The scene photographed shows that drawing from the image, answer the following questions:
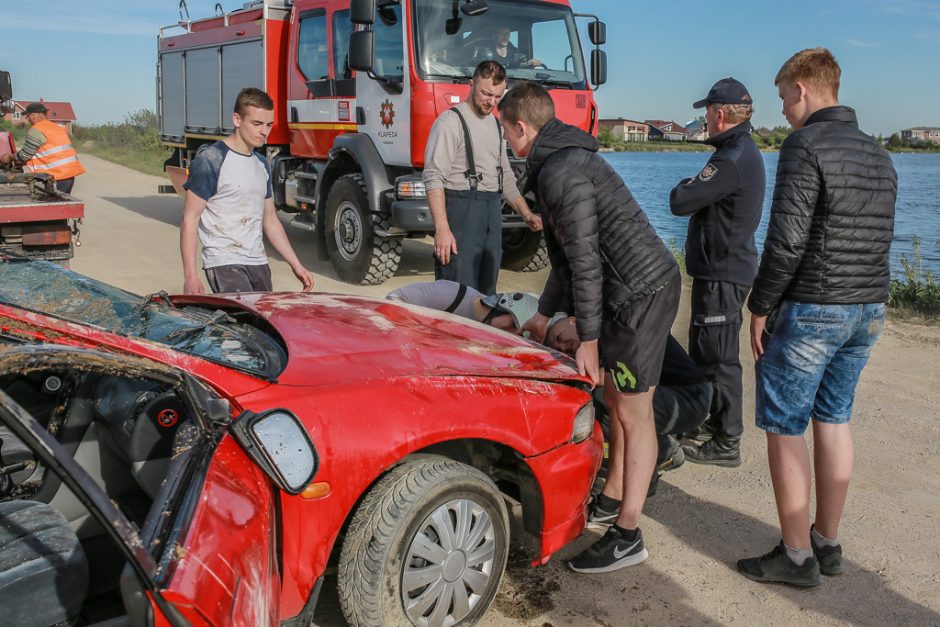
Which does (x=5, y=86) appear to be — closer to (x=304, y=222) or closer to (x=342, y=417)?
(x=304, y=222)

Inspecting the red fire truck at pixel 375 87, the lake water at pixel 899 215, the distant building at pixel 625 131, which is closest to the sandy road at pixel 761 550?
the red fire truck at pixel 375 87

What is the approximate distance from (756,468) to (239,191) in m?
3.13

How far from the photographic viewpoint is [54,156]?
10742 millimetres

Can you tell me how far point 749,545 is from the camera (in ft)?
12.3

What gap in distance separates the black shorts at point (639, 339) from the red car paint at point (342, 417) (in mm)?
225

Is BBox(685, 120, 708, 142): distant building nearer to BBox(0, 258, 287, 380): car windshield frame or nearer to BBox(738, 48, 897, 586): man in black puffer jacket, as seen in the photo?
BBox(738, 48, 897, 586): man in black puffer jacket

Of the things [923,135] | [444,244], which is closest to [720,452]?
[444,244]

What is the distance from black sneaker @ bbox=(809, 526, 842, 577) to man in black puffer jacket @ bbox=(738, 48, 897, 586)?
0.01 m

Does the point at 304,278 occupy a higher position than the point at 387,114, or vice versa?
the point at 387,114

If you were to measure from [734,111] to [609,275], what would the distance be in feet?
4.88

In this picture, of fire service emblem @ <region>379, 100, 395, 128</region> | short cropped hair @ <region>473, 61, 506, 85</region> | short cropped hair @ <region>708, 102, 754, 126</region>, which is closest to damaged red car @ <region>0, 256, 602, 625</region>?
short cropped hair @ <region>708, 102, 754, 126</region>

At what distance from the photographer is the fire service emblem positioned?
834 centimetres

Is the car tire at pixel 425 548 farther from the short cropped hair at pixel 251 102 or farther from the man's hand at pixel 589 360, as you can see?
the short cropped hair at pixel 251 102

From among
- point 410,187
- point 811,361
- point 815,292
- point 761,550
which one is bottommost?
point 761,550
